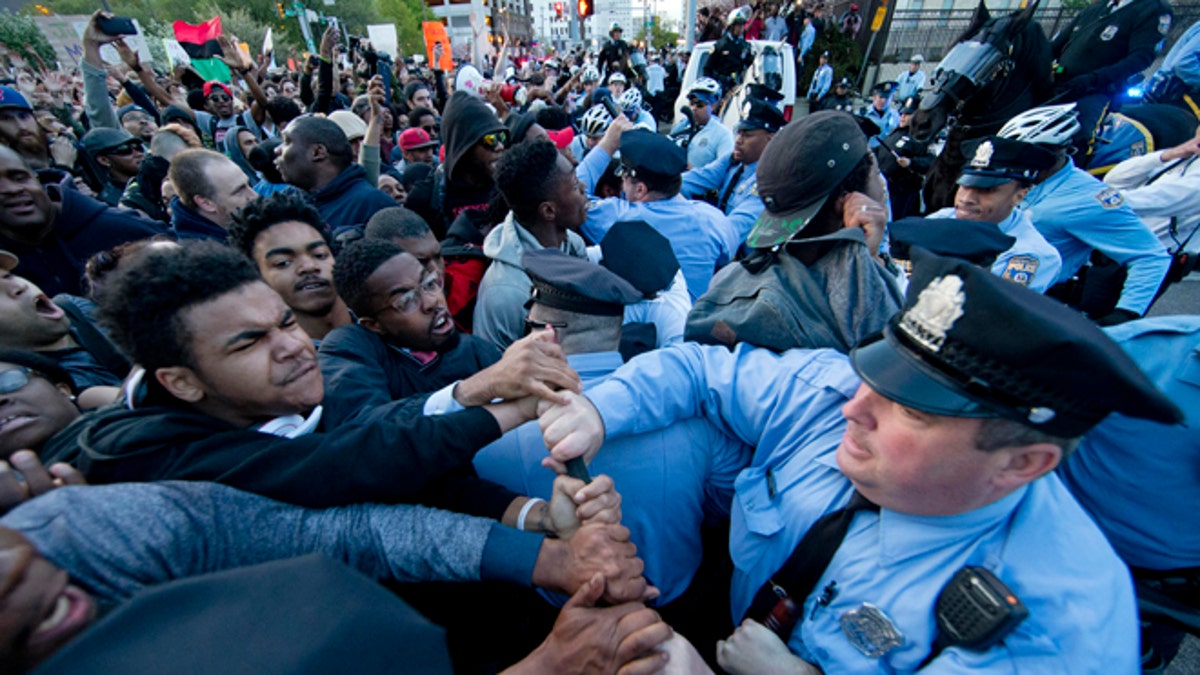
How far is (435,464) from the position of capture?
1.31 metres

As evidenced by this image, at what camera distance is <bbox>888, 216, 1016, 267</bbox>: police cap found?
2.01m

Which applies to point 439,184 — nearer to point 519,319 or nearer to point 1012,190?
point 519,319

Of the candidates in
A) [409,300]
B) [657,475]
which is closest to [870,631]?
[657,475]

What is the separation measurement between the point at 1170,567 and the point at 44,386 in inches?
159

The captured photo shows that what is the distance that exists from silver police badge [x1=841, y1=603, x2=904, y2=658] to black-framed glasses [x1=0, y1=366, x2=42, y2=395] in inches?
105

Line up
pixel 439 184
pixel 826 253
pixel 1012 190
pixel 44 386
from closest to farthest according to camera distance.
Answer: pixel 44 386, pixel 826 253, pixel 1012 190, pixel 439 184

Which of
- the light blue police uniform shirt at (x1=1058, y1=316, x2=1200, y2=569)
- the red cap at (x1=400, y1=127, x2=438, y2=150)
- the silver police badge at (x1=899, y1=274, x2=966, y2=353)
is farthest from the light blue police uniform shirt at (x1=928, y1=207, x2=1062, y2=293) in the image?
the red cap at (x1=400, y1=127, x2=438, y2=150)

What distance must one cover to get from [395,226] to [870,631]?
8.79 feet

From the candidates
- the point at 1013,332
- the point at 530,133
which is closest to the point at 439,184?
the point at 530,133

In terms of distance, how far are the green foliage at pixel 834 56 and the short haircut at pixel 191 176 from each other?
1661 cm

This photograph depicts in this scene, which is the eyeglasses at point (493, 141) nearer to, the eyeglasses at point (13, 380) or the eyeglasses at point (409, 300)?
the eyeglasses at point (409, 300)

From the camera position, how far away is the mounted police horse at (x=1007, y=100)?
4.94 metres

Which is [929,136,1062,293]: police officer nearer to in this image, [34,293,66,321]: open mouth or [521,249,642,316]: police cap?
[521,249,642,316]: police cap

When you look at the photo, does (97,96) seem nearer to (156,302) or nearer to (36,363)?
(36,363)
